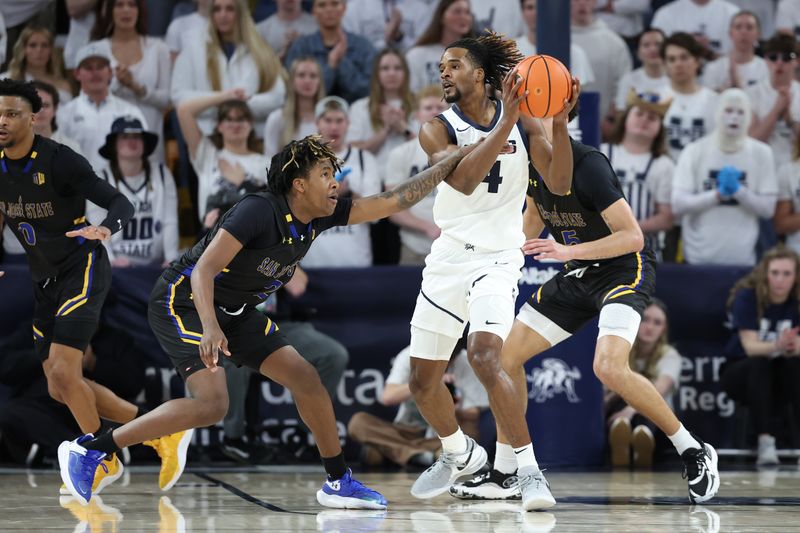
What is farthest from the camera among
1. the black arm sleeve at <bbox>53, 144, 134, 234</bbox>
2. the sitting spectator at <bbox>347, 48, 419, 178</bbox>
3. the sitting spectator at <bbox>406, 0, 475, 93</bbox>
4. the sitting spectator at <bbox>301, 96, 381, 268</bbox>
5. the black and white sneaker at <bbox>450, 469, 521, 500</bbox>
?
the sitting spectator at <bbox>406, 0, 475, 93</bbox>

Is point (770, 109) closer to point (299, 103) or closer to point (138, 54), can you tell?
point (299, 103)

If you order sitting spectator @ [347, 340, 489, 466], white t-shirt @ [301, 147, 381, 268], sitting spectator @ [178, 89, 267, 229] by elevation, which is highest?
sitting spectator @ [178, 89, 267, 229]

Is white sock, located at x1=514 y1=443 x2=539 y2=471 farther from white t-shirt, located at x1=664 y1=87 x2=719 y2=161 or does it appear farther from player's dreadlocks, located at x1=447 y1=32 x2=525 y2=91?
white t-shirt, located at x1=664 y1=87 x2=719 y2=161

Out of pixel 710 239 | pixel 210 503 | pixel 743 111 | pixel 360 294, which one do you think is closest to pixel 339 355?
pixel 360 294

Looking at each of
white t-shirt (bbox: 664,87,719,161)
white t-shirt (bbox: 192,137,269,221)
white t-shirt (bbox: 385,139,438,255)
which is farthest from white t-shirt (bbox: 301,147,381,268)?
white t-shirt (bbox: 664,87,719,161)

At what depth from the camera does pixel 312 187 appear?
629cm

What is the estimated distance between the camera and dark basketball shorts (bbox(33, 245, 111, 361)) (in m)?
7.38

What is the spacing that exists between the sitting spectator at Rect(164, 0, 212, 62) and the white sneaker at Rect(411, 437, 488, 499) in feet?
17.3

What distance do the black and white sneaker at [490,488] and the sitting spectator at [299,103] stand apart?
13.6 ft

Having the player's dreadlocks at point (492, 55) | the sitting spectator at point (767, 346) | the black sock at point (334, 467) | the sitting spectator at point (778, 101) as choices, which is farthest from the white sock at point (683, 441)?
the sitting spectator at point (778, 101)

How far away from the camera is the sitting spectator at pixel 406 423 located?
9109mm

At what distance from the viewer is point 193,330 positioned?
6.50m

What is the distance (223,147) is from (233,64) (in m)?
0.92

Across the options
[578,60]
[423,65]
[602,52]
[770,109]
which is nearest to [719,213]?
[770,109]
